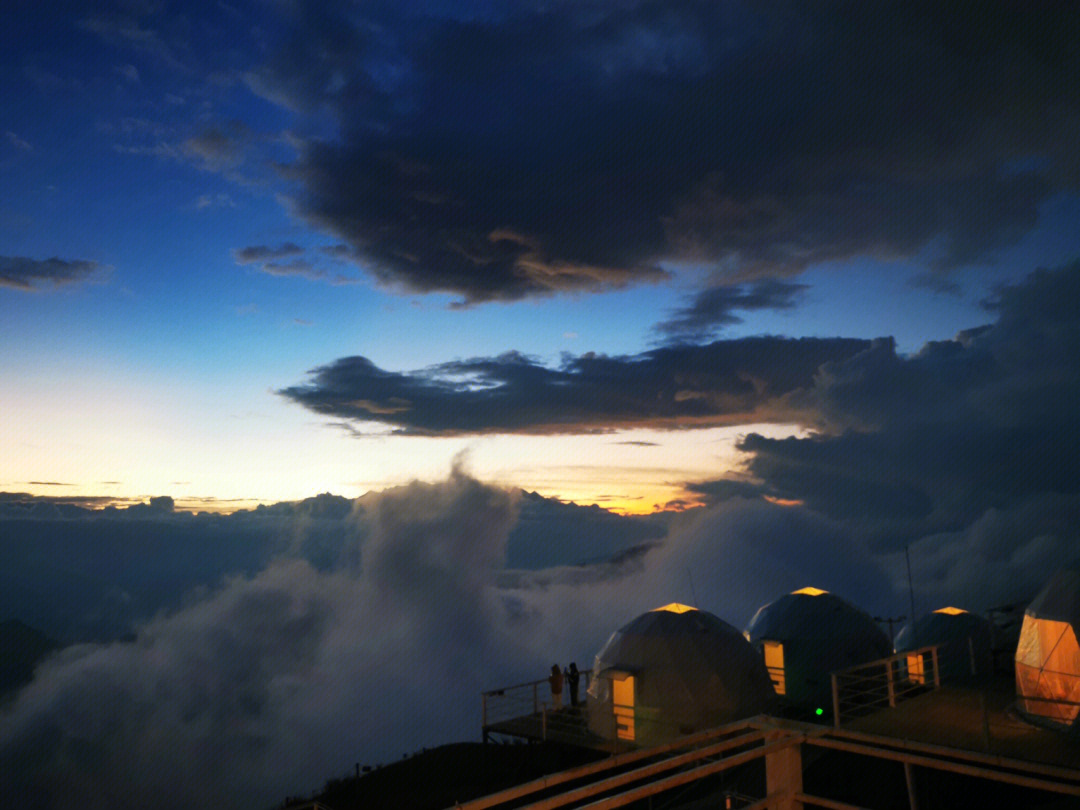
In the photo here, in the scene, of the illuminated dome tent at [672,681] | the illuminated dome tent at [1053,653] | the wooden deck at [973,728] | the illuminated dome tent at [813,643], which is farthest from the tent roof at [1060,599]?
the illuminated dome tent at [813,643]

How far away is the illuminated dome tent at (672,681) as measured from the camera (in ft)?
70.4

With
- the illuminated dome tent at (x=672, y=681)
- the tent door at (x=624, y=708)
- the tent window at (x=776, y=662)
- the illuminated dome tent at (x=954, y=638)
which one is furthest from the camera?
the illuminated dome tent at (x=954, y=638)

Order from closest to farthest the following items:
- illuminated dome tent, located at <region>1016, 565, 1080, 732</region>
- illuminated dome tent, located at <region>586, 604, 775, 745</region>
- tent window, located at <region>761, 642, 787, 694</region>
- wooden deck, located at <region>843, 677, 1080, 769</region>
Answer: wooden deck, located at <region>843, 677, 1080, 769</region>, illuminated dome tent, located at <region>1016, 565, 1080, 732</region>, illuminated dome tent, located at <region>586, 604, 775, 745</region>, tent window, located at <region>761, 642, 787, 694</region>

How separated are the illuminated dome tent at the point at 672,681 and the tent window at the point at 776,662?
5.29 meters

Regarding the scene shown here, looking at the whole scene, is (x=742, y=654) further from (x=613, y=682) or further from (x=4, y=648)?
(x=4, y=648)

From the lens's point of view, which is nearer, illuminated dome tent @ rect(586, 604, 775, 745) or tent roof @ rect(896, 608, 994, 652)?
illuminated dome tent @ rect(586, 604, 775, 745)

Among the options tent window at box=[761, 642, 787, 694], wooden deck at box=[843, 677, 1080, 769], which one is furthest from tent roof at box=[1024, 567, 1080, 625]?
tent window at box=[761, 642, 787, 694]

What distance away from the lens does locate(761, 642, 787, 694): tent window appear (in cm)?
2809

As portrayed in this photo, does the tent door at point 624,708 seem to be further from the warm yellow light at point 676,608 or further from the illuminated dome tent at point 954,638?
the illuminated dome tent at point 954,638

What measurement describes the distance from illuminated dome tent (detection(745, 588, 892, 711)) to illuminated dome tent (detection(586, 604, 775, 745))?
205 inches

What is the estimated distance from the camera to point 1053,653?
14.6m

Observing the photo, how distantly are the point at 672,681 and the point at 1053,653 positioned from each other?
9976 millimetres

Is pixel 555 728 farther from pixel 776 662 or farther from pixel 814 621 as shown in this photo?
pixel 814 621

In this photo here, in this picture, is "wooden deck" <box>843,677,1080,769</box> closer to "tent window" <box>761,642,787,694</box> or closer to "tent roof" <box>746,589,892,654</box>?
"tent window" <box>761,642,787,694</box>
